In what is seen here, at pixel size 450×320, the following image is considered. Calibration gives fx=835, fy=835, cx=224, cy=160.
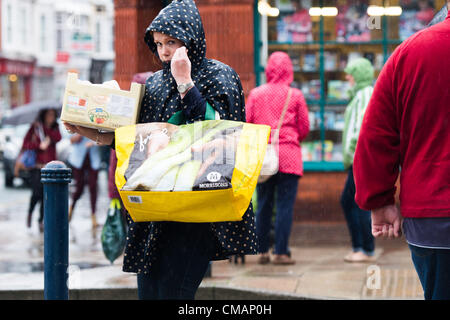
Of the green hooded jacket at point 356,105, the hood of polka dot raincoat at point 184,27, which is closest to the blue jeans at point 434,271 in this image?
the hood of polka dot raincoat at point 184,27

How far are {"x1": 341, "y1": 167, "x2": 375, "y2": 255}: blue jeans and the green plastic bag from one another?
6.84 feet

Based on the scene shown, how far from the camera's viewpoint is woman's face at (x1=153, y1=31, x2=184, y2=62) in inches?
148

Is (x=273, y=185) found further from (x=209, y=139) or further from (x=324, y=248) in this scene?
(x=209, y=139)

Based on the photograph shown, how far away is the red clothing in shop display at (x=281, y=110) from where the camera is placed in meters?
7.57

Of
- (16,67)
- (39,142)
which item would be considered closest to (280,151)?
(39,142)

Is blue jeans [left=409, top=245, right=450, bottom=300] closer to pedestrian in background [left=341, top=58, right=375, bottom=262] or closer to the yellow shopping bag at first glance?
the yellow shopping bag

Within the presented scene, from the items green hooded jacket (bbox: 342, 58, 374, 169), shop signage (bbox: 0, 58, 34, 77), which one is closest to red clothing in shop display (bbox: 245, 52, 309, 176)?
green hooded jacket (bbox: 342, 58, 374, 169)

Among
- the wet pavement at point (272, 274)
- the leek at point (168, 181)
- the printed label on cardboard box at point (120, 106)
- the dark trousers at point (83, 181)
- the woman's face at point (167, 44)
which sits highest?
the woman's face at point (167, 44)

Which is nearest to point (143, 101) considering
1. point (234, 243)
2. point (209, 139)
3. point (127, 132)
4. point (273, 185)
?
point (127, 132)

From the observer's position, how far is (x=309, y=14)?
9977mm

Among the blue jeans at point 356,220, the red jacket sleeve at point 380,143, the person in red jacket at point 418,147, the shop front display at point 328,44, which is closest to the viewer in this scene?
the person in red jacket at point 418,147

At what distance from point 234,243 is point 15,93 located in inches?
1693

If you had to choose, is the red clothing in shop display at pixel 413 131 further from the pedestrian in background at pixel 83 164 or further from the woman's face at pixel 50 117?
the woman's face at pixel 50 117

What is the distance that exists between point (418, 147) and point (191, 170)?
0.91 meters
